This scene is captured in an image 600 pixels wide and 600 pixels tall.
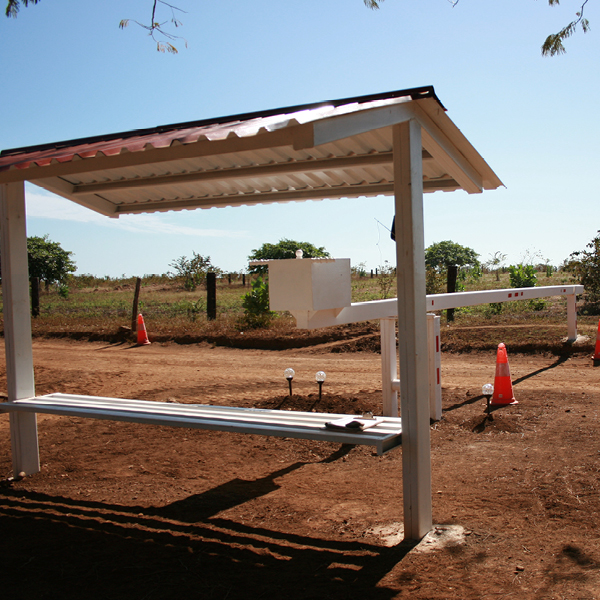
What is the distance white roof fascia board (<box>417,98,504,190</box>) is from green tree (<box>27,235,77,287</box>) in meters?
37.7

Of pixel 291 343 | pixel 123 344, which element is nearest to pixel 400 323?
pixel 291 343

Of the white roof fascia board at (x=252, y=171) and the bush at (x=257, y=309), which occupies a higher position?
the white roof fascia board at (x=252, y=171)

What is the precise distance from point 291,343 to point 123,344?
4.64m

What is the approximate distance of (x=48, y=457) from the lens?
17.9 ft

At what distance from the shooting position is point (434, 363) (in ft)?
19.4

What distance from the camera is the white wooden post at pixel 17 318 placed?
4.73 m

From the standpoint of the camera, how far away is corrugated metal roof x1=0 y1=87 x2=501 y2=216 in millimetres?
3020

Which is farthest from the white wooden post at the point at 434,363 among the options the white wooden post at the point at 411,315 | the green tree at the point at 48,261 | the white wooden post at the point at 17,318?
the green tree at the point at 48,261

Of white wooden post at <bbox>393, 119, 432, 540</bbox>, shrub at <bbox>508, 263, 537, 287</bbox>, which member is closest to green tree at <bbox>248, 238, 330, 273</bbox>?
shrub at <bbox>508, 263, 537, 287</bbox>

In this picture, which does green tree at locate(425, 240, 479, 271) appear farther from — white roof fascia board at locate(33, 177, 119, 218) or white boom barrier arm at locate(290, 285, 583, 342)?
white roof fascia board at locate(33, 177, 119, 218)

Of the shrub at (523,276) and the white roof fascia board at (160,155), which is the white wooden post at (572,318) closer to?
the white roof fascia board at (160,155)

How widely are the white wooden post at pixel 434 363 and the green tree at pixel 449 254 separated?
5768cm

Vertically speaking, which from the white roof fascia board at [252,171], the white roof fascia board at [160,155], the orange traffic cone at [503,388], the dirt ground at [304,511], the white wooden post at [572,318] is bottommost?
the dirt ground at [304,511]

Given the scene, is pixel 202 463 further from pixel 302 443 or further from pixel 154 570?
pixel 154 570
